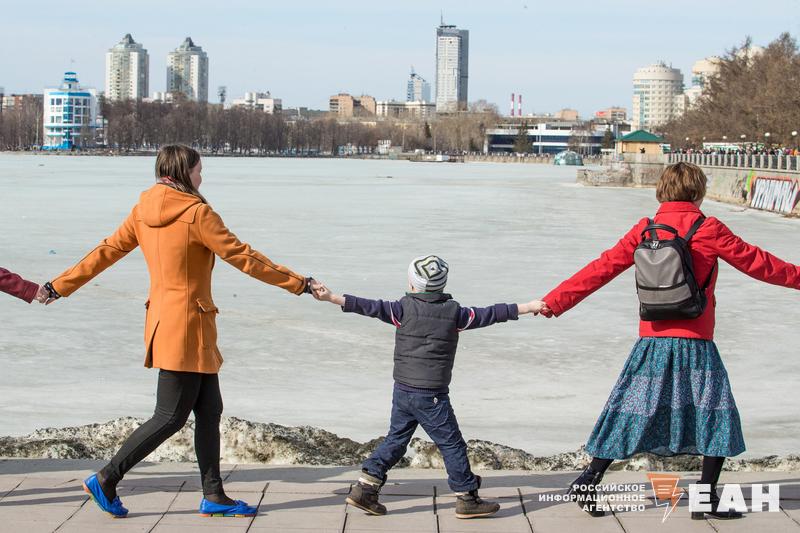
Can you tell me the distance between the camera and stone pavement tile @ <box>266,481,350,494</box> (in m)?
4.84

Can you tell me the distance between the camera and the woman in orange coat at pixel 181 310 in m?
4.43

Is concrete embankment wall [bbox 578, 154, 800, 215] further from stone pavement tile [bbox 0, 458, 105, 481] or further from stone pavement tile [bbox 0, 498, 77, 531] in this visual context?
stone pavement tile [bbox 0, 498, 77, 531]

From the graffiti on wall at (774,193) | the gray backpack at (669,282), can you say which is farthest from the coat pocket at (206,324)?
the graffiti on wall at (774,193)

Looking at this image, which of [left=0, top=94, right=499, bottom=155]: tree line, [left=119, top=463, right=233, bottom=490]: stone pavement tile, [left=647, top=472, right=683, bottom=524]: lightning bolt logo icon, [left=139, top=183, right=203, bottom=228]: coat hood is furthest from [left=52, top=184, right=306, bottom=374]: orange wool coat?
[left=0, top=94, right=499, bottom=155]: tree line

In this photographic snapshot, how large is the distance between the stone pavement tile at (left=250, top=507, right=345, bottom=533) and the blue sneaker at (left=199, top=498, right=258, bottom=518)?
0.20ft

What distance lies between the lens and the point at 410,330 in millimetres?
4492

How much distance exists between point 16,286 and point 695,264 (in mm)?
2802

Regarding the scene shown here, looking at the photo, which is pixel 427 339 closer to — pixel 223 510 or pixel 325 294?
pixel 325 294

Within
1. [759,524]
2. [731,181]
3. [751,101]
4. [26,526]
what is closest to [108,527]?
[26,526]

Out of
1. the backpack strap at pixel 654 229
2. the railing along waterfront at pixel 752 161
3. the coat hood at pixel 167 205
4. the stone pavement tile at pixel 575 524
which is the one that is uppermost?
the railing along waterfront at pixel 752 161

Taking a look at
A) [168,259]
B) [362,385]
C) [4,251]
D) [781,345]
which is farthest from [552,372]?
[4,251]

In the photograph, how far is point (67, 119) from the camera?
16825cm

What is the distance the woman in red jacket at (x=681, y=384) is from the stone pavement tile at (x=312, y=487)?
99 centimetres

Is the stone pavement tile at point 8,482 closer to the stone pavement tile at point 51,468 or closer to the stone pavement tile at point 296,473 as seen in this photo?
the stone pavement tile at point 51,468
